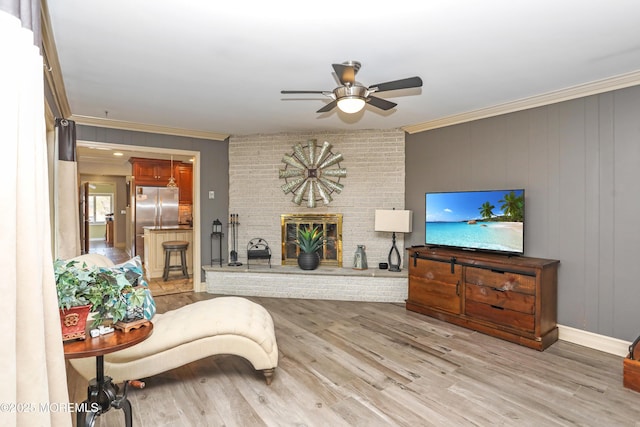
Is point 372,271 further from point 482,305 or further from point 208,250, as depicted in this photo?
point 208,250

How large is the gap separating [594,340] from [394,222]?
236cm

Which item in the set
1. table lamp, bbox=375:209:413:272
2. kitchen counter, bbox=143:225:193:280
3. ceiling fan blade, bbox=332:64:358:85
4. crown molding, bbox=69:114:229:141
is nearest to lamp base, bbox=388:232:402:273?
table lamp, bbox=375:209:413:272

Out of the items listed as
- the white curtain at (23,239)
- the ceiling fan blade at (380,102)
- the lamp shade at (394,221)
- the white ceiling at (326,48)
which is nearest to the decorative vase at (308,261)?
the lamp shade at (394,221)

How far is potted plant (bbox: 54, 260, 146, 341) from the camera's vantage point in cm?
163

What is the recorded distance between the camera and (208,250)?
5336 mm

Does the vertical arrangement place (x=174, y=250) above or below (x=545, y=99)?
below

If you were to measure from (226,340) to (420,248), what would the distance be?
8.93 ft

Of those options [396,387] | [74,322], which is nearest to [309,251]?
[396,387]

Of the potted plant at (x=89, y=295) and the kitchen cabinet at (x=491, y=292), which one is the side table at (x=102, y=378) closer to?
the potted plant at (x=89, y=295)

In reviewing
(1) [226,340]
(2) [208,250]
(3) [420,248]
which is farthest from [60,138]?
(3) [420,248]

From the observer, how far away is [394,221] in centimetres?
464

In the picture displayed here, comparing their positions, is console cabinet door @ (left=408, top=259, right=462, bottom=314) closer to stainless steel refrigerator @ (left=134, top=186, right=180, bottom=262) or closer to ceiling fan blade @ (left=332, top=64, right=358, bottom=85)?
ceiling fan blade @ (left=332, top=64, right=358, bottom=85)

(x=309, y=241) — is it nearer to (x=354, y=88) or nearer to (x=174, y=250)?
(x=174, y=250)

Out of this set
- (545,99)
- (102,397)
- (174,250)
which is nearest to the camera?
(102,397)
